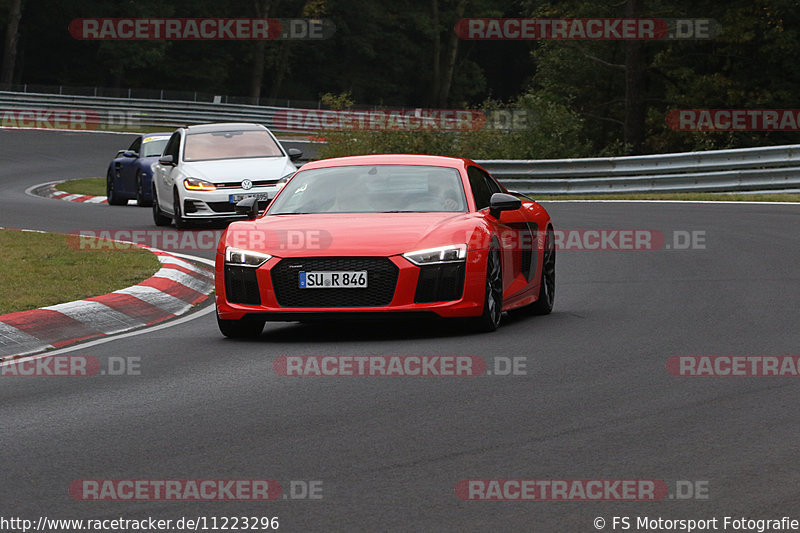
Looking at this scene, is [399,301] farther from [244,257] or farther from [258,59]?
[258,59]

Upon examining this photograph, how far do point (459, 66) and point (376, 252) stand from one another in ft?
273

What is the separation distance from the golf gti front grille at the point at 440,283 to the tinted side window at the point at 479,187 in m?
1.22

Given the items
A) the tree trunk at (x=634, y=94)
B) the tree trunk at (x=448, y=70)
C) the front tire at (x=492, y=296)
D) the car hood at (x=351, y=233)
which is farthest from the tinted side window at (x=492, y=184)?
the tree trunk at (x=448, y=70)

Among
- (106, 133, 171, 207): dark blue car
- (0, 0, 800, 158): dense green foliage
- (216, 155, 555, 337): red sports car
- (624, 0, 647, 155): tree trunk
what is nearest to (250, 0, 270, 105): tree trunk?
(0, 0, 800, 158): dense green foliage

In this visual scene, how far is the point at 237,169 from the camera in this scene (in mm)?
21406

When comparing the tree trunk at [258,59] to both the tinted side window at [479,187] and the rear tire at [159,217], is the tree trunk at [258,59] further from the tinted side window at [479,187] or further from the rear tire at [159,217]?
the tinted side window at [479,187]

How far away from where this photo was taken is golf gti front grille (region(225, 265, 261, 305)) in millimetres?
10078

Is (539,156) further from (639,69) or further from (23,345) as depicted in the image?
(23,345)

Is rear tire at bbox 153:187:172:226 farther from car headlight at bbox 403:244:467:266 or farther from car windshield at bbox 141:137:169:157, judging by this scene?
car headlight at bbox 403:244:467:266

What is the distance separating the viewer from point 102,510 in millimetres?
5422

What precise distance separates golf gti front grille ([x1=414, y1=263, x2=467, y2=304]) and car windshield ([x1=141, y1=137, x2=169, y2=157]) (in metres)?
18.7

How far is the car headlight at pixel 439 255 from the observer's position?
986 cm

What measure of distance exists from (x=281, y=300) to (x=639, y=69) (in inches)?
1172

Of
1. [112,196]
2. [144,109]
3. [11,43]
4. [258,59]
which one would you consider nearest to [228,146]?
[112,196]
